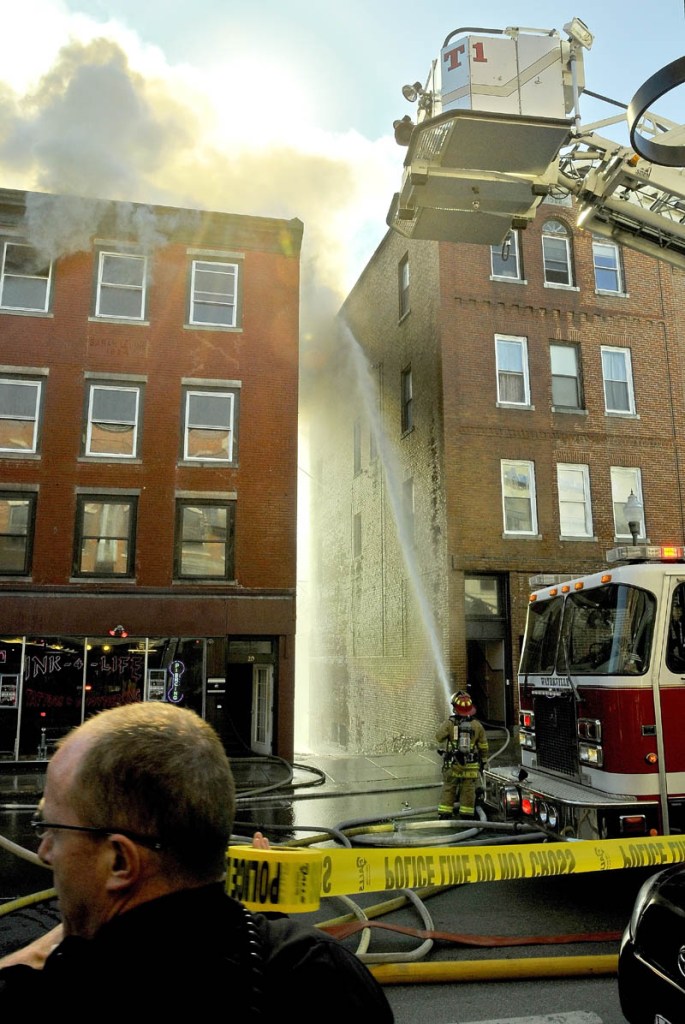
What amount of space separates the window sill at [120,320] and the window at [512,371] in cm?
891

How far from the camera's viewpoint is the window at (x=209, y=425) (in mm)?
18203

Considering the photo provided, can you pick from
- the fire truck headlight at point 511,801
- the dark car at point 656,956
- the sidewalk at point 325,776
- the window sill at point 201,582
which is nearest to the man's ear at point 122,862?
the dark car at point 656,956

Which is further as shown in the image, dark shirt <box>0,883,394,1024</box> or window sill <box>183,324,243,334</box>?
window sill <box>183,324,243,334</box>

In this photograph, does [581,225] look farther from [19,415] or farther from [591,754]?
[19,415]

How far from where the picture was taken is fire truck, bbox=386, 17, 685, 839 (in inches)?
236

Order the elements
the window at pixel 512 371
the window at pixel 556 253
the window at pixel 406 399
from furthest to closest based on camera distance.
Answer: the window at pixel 406 399
the window at pixel 556 253
the window at pixel 512 371

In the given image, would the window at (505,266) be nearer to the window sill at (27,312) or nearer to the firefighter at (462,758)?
the window sill at (27,312)

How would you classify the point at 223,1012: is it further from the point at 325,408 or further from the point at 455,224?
the point at 325,408

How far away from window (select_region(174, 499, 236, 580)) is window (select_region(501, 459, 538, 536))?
22.1ft

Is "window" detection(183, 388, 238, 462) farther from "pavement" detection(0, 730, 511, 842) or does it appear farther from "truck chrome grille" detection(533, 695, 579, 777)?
"truck chrome grille" detection(533, 695, 579, 777)

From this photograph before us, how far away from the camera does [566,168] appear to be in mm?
8953

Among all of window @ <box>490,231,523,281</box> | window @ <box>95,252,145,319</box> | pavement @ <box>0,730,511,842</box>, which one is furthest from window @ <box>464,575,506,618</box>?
window @ <box>95,252,145,319</box>

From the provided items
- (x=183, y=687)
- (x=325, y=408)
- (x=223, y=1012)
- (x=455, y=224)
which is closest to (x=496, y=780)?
(x=455, y=224)

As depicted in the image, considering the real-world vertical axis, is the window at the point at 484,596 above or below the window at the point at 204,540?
below
